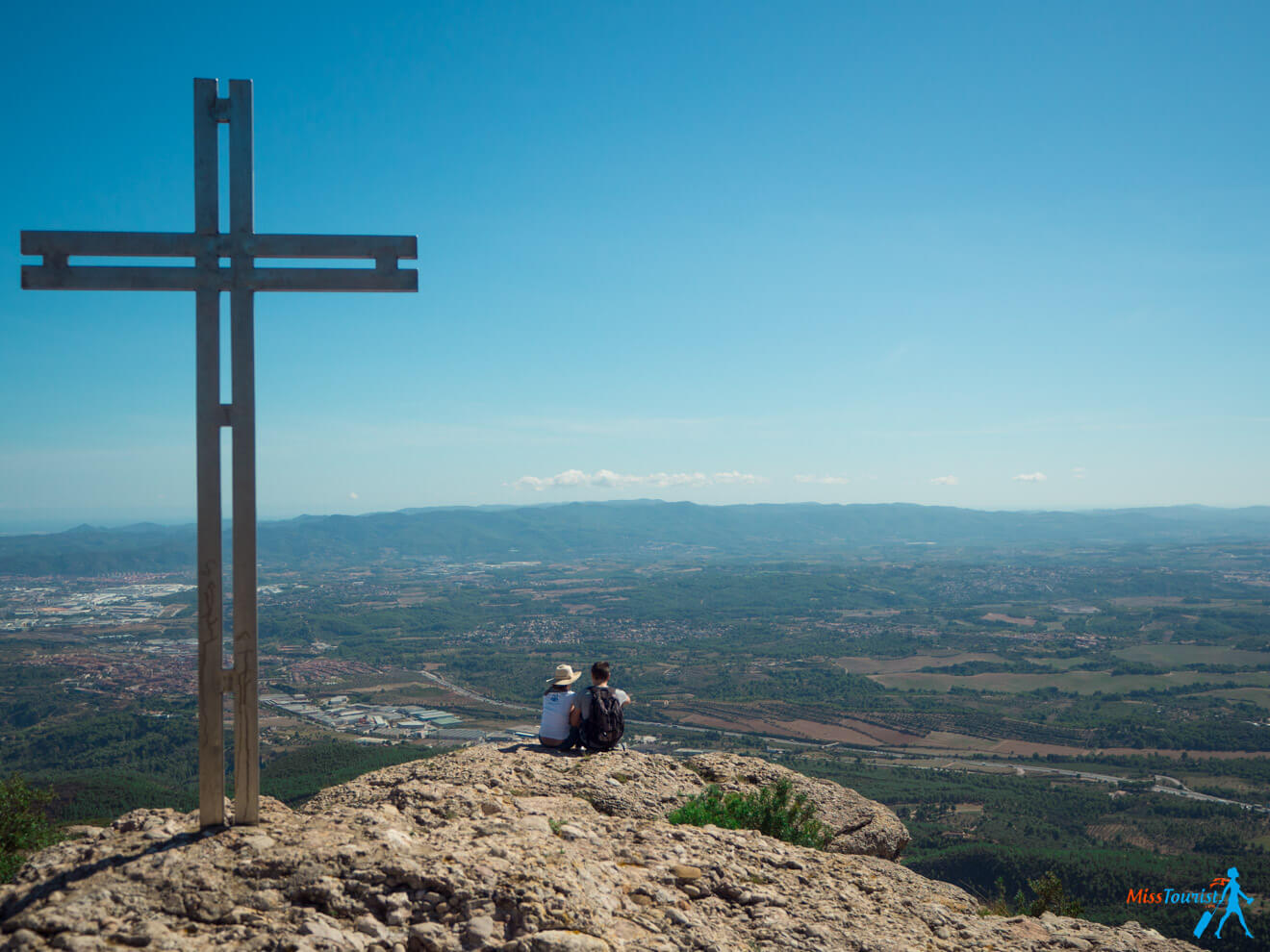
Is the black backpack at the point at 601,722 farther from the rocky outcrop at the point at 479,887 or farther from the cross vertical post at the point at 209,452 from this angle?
the cross vertical post at the point at 209,452

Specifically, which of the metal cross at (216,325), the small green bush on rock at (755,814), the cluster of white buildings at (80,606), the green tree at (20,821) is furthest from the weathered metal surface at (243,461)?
the cluster of white buildings at (80,606)

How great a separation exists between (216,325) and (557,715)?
4974mm

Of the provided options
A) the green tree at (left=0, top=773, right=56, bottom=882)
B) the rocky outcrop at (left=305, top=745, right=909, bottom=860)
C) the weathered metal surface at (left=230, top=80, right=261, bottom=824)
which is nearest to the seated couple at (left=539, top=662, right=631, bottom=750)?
the rocky outcrop at (left=305, top=745, right=909, bottom=860)

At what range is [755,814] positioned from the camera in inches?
255

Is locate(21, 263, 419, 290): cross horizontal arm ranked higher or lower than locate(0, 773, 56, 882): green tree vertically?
higher

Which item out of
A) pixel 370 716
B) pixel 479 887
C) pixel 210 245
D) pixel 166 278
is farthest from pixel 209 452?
pixel 370 716

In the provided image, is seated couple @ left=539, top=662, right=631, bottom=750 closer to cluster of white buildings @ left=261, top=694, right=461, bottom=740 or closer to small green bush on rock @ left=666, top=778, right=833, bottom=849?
small green bush on rock @ left=666, top=778, right=833, bottom=849

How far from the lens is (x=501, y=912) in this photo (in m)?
3.93

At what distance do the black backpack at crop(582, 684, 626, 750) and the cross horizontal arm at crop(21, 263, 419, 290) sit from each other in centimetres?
480

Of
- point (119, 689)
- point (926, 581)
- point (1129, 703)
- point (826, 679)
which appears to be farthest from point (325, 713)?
point (926, 581)

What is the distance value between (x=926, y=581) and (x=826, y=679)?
9758 centimetres

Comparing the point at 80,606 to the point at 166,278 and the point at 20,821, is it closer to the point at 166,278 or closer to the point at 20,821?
the point at 20,821

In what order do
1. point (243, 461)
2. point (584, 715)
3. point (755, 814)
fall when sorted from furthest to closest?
Answer: 1. point (584, 715)
2. point (755, 814)
3. point (243, 461)

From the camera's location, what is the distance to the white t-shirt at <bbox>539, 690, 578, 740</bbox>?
769 cm
